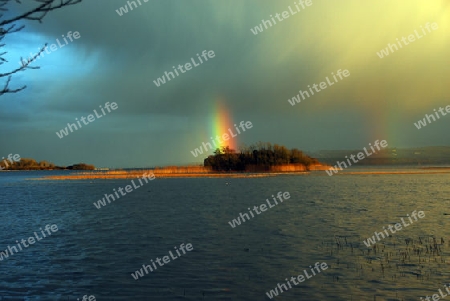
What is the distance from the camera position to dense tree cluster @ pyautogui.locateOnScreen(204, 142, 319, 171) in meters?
92.3

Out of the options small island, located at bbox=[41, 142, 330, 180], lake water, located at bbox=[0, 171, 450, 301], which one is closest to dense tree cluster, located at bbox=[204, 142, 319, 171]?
small island, located at bbox=[41, 142, 330, 180]

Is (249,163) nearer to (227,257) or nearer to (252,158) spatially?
(252,158)

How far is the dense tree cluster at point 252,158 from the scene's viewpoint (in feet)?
303

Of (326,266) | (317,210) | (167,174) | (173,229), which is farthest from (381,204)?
(167,174)

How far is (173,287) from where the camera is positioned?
1152cm

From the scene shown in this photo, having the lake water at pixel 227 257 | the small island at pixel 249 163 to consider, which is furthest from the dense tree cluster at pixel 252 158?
the lake water at pixel 227 257

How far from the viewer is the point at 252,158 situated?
94125 mm

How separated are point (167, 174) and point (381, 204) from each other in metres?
59.4

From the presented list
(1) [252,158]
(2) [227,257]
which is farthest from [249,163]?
(2) [227,257]

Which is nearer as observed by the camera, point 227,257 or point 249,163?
point 227,257

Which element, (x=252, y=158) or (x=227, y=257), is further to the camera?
(x=252, y=158)

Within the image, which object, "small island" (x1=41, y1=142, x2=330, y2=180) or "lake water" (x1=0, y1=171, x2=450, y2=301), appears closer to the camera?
"lake water" (x1=0, y1=171, x2=450, y2=301)

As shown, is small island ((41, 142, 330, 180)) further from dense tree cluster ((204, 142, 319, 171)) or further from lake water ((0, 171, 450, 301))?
lake water ((0, 171, 450, 301))

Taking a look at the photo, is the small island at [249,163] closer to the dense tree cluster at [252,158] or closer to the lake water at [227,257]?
the dense tree cluster at [252,158]
